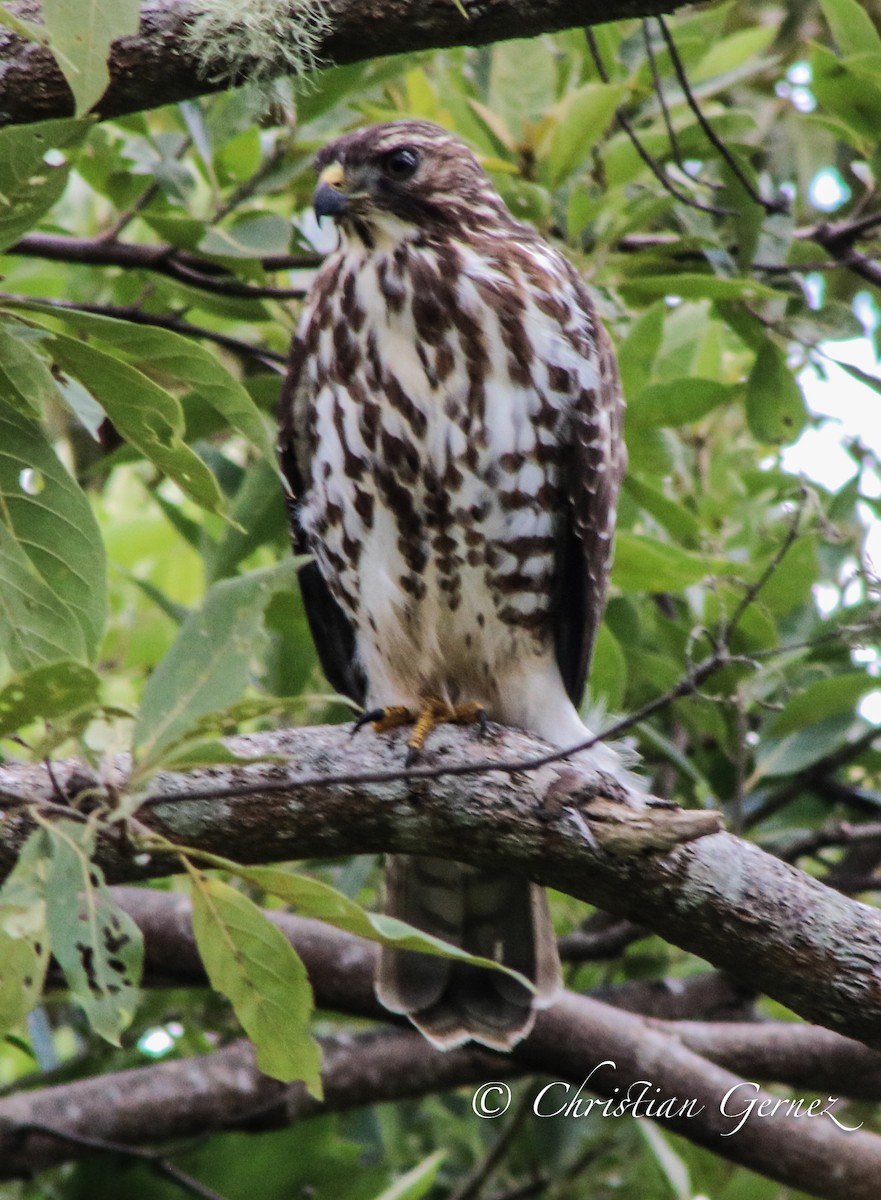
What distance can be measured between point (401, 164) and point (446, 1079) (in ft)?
6.92

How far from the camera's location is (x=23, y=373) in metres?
2.24

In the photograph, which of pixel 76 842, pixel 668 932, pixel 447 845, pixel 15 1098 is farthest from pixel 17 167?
pixel 15 1098

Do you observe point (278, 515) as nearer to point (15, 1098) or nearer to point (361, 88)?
point (361, 88)

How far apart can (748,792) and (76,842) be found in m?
2.34

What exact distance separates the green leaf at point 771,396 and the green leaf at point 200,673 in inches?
Result: 79.6

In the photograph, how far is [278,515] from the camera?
3596mm

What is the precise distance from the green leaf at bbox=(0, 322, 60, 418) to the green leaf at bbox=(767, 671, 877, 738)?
1.95m

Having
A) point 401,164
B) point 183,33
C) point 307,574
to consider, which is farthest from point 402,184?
point 183,33

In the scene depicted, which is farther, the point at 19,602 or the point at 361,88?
the point at 361,88

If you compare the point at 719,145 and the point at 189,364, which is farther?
the point at 719,145

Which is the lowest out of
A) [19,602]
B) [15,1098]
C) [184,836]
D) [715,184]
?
[15,1098]

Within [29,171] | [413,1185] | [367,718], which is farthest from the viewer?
[367,718]

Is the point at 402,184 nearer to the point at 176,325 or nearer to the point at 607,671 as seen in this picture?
the point at 176,325

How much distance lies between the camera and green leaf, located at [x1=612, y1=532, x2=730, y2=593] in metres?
3.34
